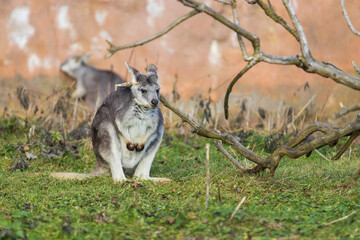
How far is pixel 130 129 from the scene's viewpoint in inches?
216

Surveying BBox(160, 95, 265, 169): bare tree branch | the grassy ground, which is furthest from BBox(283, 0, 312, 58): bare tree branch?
BBox(160, 95, 265, 169): bare tree branch

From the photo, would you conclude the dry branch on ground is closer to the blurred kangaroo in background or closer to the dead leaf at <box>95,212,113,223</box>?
the dead leaf at <box>95,212,113,223</box>

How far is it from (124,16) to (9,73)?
275 cm

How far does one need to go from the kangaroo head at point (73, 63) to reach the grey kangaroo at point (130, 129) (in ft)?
18.4

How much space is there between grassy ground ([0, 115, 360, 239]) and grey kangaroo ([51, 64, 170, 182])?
0.97 feet

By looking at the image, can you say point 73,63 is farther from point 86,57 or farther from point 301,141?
point 301,141

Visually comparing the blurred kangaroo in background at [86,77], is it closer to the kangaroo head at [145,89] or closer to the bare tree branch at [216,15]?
the kangaroo head at [145,89]

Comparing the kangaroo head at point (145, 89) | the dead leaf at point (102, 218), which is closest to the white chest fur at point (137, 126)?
the kangaroo head at point (145, 89)

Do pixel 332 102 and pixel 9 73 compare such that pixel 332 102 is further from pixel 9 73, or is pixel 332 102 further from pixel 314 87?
pixel 9 73

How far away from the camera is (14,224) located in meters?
3.39

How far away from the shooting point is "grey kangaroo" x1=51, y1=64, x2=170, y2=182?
5.43m

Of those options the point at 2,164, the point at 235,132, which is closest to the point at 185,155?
the point at 235,132

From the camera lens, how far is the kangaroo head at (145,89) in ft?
17.4

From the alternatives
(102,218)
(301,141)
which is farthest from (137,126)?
(102,218)
